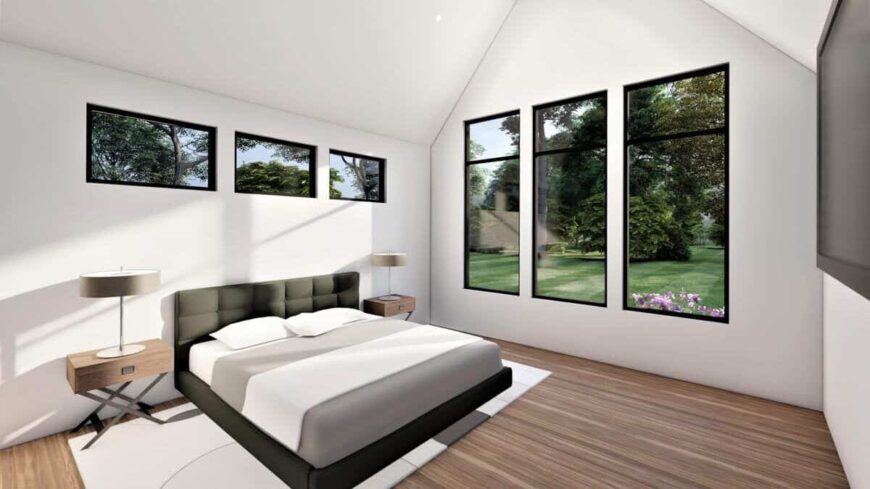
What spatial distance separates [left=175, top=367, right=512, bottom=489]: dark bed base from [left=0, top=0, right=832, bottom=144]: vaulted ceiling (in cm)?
275

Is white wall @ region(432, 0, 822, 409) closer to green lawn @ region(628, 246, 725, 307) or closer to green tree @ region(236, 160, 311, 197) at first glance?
green lawn @ region(628, 246, 725, 307)

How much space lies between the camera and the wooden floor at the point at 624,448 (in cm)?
243

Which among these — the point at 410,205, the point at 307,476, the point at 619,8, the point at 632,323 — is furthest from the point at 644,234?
the point at 307,476

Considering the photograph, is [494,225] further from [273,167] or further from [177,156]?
[177,156]

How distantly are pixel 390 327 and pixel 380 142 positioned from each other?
2.72 meters

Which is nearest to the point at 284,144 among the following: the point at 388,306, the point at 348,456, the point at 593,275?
the point at 388,306

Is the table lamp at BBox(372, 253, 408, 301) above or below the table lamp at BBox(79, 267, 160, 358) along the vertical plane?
above

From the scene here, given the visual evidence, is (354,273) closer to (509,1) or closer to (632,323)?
(632,323)

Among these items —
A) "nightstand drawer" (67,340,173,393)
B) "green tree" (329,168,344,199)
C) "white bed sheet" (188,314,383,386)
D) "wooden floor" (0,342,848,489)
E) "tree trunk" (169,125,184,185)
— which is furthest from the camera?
"green tree" (329,168,344,199)

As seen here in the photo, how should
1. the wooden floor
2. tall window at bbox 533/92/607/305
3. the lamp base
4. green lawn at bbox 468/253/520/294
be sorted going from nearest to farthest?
the wooden floor
the lamp base
tall window at bbox 533/92/607/305
green lawn at bbox 468/253/520/294

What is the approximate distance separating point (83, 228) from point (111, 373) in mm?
1197

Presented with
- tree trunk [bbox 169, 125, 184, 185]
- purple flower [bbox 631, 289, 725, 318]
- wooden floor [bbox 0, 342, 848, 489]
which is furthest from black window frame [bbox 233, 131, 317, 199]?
purple flower [bbox 631, 289, 725, 318]

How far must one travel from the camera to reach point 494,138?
559 cm

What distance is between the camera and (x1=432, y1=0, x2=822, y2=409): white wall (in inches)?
134
